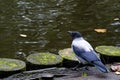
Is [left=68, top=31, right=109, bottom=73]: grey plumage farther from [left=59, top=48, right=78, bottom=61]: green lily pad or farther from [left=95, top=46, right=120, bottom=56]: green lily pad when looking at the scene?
Result: [left=95, top=46, right=120, bottom=56]: green lily pad

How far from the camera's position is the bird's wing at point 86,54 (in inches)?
217

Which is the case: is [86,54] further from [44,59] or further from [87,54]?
[44,59]

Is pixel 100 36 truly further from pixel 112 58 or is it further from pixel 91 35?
pixel 112 58

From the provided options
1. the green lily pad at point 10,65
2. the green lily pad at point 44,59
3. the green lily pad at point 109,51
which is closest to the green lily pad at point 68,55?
the green lily pad at point 44,59

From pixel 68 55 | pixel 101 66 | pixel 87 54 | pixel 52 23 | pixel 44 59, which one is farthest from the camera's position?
pixel 52 23

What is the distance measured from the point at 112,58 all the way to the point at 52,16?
10.5ft

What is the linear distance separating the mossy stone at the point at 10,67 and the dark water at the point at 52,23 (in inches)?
50.9

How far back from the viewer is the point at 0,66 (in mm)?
5566

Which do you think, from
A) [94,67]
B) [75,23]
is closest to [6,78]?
[94,67]

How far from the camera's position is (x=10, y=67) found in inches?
220

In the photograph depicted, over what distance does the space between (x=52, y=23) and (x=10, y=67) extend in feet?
10.5

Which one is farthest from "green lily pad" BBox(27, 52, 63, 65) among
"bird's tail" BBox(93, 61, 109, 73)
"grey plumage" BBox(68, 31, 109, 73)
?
"bird's tail" BBox(93, 61, 109, 73)

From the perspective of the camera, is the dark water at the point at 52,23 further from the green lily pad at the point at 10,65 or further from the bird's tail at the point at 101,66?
the bird's tail at the point at 101,66

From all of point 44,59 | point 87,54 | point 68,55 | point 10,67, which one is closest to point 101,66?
point 87,54
